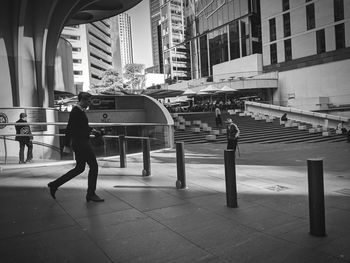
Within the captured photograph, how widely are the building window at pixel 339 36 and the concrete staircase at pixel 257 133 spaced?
55.9ft

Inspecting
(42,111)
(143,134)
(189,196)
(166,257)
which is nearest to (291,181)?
(189,196)

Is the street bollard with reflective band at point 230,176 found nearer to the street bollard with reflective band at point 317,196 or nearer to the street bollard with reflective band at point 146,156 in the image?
the street bollard with reflective band at point 317,196

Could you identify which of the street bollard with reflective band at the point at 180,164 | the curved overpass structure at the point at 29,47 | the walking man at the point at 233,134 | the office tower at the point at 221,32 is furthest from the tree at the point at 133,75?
the street bollard with reflective band at the point at 180,164

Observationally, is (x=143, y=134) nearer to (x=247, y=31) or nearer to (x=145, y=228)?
(x=145, y=228)

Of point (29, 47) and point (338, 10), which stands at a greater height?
point (338, 10)

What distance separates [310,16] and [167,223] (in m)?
46.8

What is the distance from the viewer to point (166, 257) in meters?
3.36

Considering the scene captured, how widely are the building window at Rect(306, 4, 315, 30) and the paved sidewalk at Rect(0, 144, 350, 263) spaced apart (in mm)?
42224

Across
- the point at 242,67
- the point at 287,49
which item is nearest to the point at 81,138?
the point at 287,49

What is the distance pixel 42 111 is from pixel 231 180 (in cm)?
1437

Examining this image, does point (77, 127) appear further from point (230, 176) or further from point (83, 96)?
point (230, 176)

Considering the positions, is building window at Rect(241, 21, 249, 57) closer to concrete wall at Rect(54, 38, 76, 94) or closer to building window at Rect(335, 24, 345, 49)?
building window at Rect(335, 24, 345, 49)

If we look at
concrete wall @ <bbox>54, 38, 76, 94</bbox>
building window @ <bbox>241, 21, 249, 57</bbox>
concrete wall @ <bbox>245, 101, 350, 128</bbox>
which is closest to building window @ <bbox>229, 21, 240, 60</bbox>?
building window @ <bbox>241, 21, 249, 57</bbox>

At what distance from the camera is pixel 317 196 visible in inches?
152
